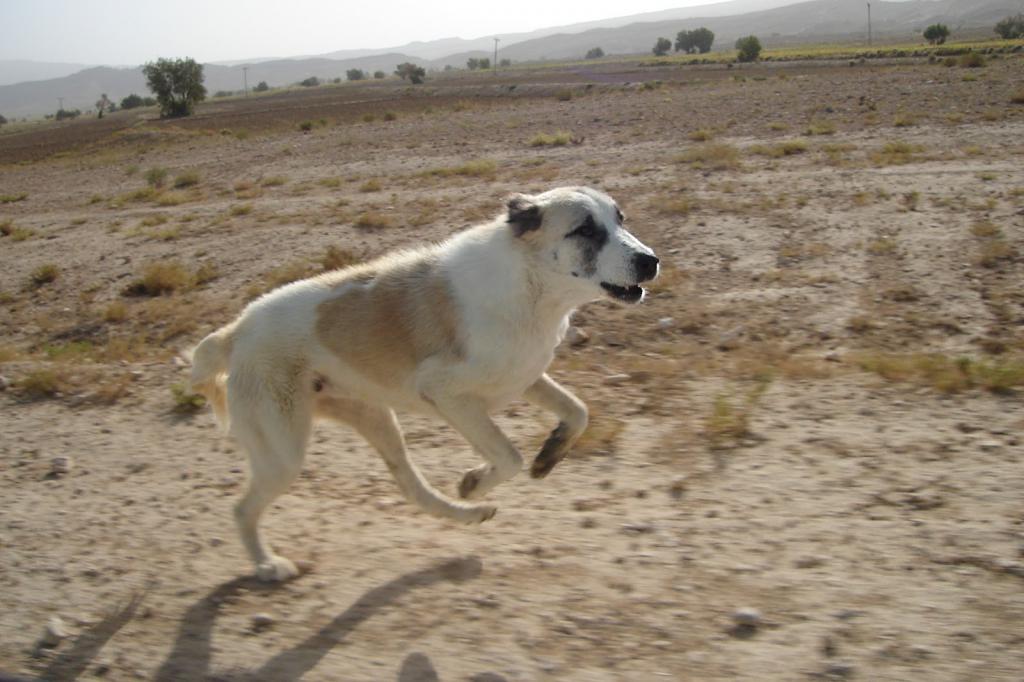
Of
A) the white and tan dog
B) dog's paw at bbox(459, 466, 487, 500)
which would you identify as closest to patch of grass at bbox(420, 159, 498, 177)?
the white and tan dog

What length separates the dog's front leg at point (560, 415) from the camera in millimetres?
5266

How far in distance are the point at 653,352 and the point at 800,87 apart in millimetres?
32538

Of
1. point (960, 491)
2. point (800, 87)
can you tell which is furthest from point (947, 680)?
point (800, 87)

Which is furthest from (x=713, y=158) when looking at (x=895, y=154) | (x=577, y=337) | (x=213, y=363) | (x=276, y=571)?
(x=276, y=571)

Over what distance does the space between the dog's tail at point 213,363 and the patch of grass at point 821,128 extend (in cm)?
1924

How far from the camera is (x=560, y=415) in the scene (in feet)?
17.4

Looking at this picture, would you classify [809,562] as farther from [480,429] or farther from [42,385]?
[42,385]

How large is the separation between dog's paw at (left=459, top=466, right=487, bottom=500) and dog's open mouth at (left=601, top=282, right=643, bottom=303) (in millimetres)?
1275

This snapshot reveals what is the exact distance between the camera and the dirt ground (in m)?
3.91

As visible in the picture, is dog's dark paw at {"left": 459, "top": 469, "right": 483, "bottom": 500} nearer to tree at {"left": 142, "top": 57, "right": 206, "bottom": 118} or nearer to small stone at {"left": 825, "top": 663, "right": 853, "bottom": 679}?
small stone at {"left": 825, "top": 663, "right": 853, "bottom": 679}

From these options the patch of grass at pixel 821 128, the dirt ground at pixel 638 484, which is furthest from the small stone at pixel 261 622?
the patch of grass at pixel 821 128

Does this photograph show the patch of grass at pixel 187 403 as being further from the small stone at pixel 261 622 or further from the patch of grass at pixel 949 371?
the patch of grass at pixel 949 371

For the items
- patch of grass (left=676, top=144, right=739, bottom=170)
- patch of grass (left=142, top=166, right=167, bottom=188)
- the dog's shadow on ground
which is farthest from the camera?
patch of grass (left=142, top=166, right=167, bottom=188)

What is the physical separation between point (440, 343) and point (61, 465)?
3.59m
